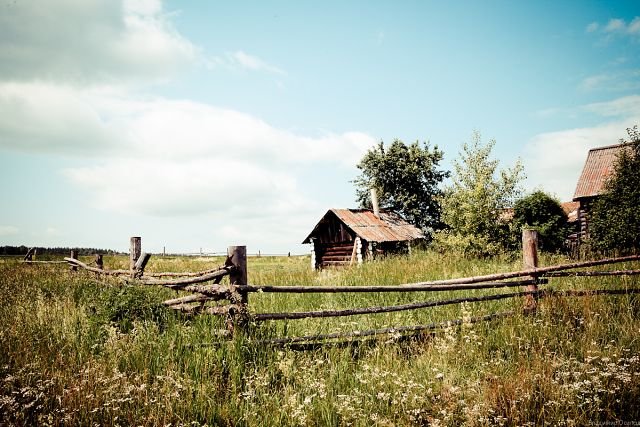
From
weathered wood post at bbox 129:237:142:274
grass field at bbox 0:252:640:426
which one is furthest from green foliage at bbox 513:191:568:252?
weathered wood post at bbox 129:237:142:274

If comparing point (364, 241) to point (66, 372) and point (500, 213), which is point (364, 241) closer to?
point (500, 213)

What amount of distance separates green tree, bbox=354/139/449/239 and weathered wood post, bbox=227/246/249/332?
99.7 feet

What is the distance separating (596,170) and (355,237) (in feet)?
52.7

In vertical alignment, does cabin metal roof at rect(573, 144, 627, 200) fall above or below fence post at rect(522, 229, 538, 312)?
above

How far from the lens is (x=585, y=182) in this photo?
22.3 m

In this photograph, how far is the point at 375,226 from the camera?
2311 cm

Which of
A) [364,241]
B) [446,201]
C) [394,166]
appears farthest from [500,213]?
[394,166]

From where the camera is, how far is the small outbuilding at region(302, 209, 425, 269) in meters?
21.4

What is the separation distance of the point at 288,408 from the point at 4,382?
8.41 ft

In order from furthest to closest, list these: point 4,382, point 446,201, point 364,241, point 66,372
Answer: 1. point 446,201
2. point 364,241
3. point 66,372
4. point 4,382

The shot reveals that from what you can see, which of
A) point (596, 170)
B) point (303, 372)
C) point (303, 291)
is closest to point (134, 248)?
point (303, 291)

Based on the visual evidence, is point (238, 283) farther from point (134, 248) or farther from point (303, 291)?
point (134, 248)

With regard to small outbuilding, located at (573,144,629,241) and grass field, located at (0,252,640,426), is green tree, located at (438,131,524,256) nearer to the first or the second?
small outbuilding, located at (573,144,629,241)

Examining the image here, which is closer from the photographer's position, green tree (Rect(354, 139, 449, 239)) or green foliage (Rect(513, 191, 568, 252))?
green foliage (Rect(513, 191, 568, 252))
